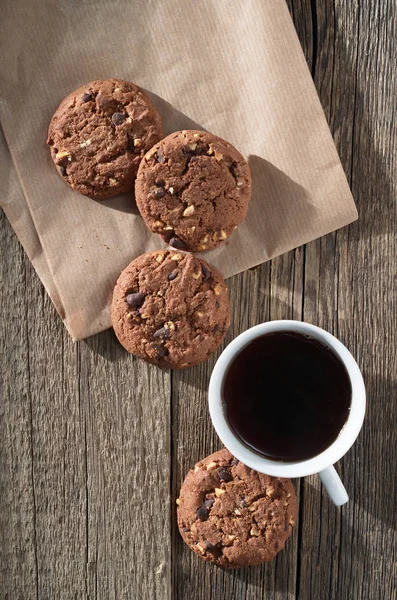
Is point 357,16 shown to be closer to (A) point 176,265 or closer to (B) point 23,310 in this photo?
(A) point 176,265

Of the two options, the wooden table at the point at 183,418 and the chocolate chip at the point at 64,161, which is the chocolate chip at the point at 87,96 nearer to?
the chocolate chip at the point at 64,161

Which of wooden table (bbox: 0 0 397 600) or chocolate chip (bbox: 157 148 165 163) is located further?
wooden table (bbox: 0 0 397 600)

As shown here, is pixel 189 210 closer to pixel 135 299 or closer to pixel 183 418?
pixel 135 299

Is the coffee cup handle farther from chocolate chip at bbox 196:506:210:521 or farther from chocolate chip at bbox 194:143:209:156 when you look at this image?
chocolate chip at bbox 194:143:209:156

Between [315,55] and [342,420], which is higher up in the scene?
[315,55]

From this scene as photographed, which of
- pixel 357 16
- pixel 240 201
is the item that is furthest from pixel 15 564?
pixel 357 16

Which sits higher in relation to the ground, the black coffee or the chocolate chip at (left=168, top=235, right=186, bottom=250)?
the chocolate chip at (left=168, top=235, right=186, bottom=250)

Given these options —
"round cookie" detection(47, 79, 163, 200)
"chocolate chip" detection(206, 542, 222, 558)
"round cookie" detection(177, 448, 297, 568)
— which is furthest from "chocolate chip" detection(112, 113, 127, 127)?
"chocolate chip" detection(206, 542, 222, 558)
